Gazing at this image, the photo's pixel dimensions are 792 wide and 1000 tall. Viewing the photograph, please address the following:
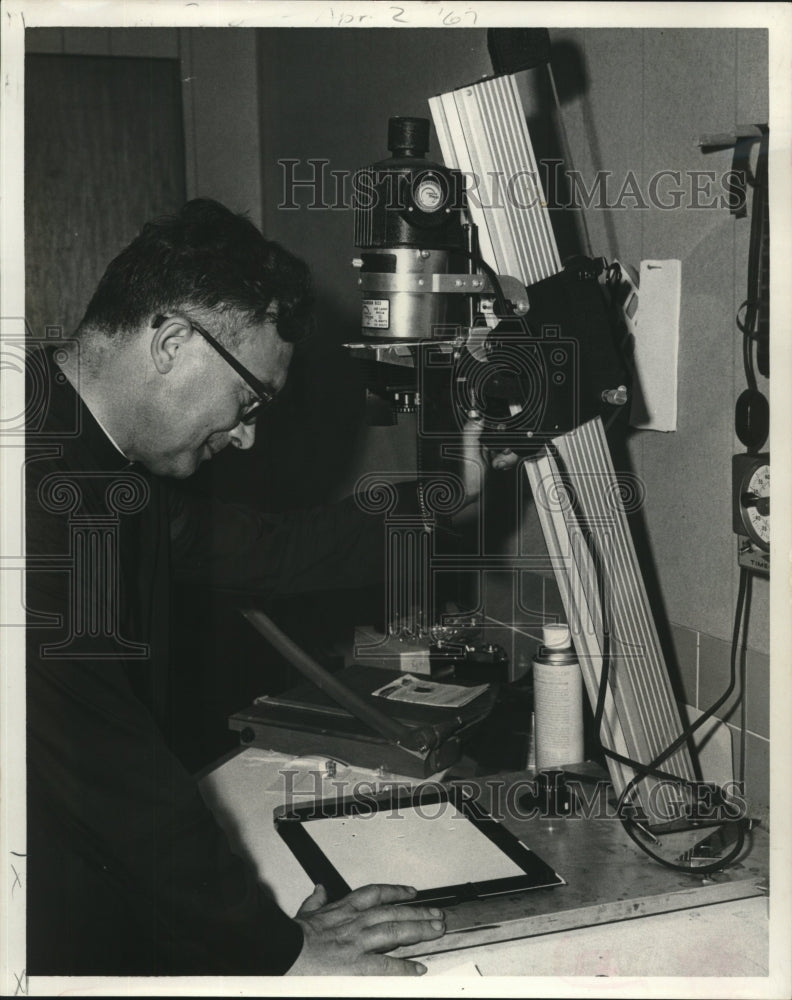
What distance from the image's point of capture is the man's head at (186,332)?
1.25 m

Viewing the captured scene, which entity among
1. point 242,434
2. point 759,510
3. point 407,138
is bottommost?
point 759,510

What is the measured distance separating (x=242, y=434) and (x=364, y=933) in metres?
0.69

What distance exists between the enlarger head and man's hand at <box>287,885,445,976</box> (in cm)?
61

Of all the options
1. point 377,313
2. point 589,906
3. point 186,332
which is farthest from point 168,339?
point 589,906

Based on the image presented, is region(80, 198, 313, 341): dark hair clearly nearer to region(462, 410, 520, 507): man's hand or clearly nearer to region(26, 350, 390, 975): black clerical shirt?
region(26, 350, 390, 975): black clerical shirt

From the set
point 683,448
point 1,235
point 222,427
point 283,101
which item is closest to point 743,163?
point 683,448

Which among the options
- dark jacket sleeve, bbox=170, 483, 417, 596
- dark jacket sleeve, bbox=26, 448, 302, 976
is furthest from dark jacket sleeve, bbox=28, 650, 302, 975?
dark jacket sleeve, bbox=170, 483, 417, 596

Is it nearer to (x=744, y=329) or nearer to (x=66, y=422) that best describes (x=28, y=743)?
(x=66, y=422)

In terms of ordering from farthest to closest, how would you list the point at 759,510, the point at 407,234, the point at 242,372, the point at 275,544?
the point at 275,544, the point at 242,372, the point at 759,510, the point at 407,234

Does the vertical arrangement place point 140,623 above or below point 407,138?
below

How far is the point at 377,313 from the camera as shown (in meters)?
1.08

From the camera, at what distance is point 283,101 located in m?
2.32

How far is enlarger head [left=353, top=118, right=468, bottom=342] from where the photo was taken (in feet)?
3.43

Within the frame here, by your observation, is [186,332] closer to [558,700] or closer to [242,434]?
[242,434]
